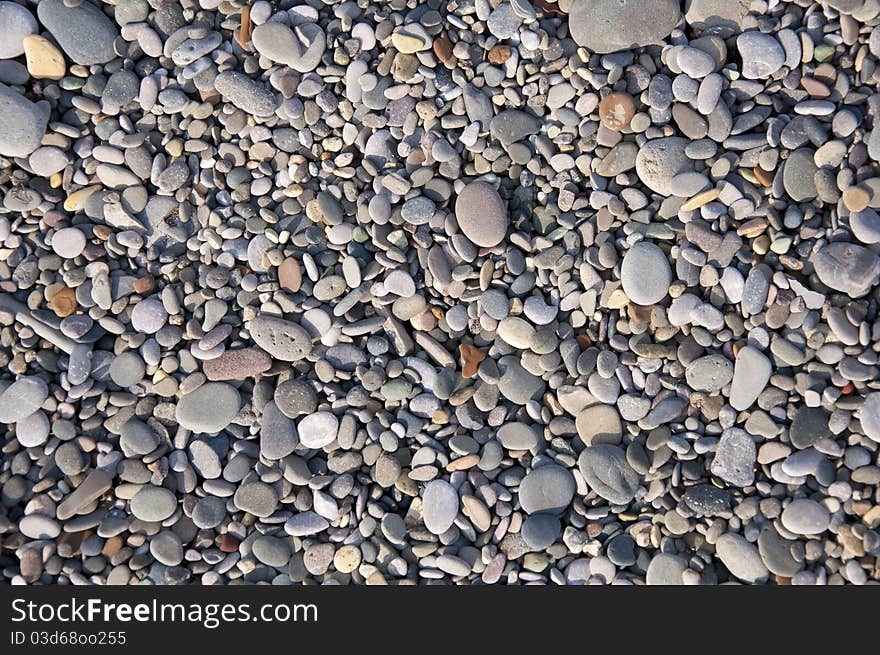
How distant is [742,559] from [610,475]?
0.38m

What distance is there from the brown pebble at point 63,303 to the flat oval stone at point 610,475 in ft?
4.70

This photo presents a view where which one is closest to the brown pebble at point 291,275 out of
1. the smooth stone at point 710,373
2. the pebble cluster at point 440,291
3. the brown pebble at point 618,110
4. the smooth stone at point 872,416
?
the pebble cluster at point 440,291

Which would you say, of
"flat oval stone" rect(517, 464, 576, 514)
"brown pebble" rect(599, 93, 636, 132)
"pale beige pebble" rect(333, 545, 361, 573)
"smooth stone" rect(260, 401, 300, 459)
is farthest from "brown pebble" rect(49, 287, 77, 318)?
"brown pebble" rect(599, 93, 636, 132)

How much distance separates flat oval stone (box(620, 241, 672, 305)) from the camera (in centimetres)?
182

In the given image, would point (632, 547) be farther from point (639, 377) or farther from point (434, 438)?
point (434, 438)

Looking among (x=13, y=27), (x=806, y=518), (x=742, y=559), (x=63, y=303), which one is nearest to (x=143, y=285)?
(x=63, y=303)

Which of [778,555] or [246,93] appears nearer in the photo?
[778,555]

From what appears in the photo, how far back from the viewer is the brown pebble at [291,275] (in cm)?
186

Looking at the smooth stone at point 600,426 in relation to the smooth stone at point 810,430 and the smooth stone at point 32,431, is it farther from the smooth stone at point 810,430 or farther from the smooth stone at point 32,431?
the smooth stone at point 32,431

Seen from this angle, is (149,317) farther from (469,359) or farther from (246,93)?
(469,359)

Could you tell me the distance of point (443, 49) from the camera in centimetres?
189

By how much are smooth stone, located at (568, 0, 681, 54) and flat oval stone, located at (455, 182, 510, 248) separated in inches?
20.1

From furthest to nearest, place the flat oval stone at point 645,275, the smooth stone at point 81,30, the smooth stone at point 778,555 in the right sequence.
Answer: the smooth stone at point 81,30 → the flat oval stone at point 645,275 → the smooth stone at point 778,555

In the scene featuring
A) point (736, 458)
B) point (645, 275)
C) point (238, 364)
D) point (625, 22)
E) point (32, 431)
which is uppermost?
point (625, 22)
